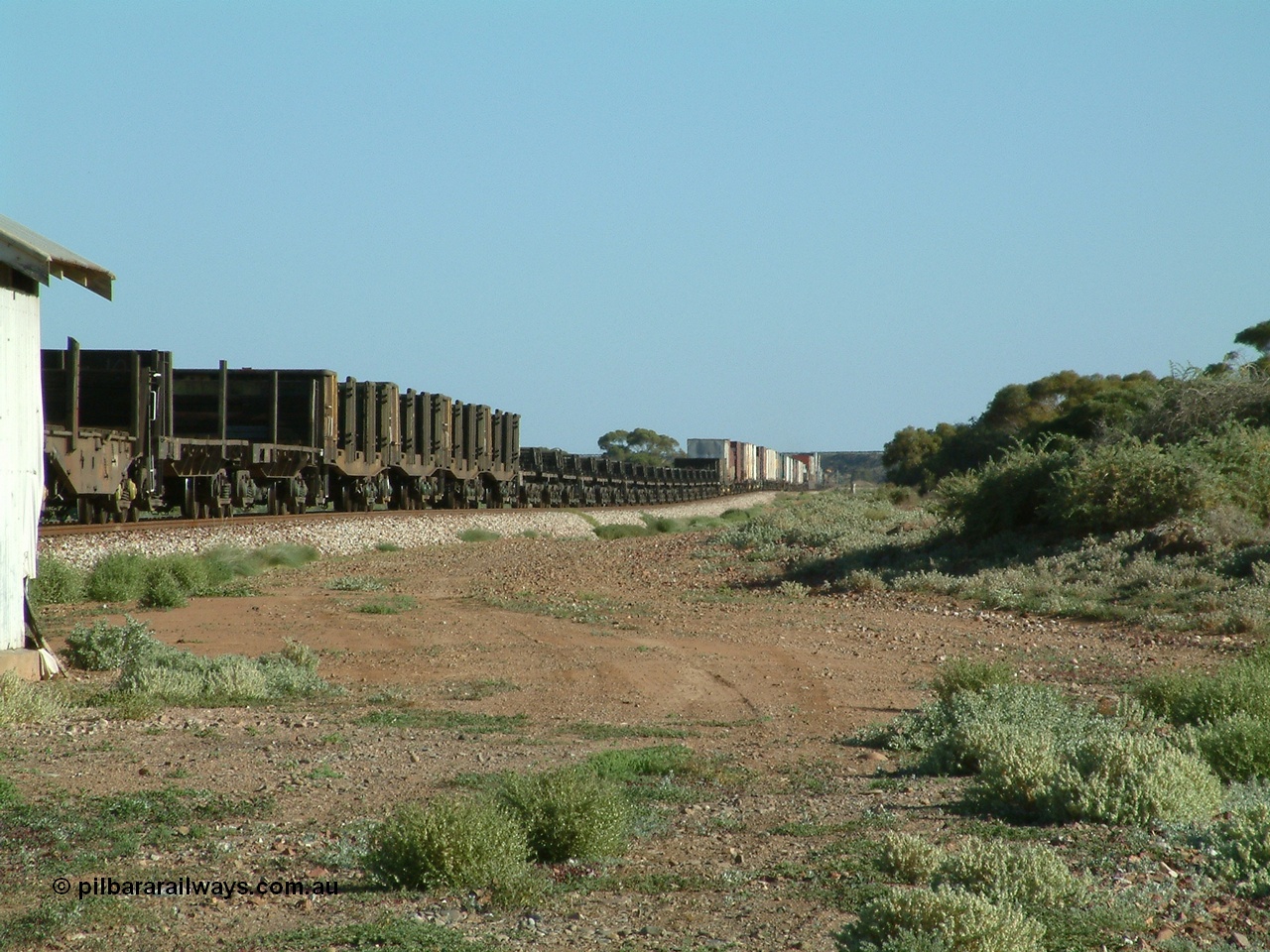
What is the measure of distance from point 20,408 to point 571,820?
602cm

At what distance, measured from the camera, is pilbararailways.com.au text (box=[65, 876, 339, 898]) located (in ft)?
15.3

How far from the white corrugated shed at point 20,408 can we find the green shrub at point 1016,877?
23.5 feet

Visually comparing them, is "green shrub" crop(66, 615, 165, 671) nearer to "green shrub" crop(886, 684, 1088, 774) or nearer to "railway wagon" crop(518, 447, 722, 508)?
"green shrub" crop(886, 684, 1088, 774)

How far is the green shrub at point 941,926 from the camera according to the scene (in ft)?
12.0

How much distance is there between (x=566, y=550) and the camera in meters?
26.6

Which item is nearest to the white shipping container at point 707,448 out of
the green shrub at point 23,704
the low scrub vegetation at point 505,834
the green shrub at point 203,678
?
A: the green shrub at point 203,678

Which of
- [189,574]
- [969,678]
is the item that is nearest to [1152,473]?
[969,678]

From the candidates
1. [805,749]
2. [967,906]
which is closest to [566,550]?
[805,749]

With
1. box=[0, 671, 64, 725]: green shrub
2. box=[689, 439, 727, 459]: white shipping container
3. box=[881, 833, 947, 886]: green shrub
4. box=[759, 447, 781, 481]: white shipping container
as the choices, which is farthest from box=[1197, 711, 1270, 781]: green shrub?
box=[759, 447, 781, 481]: white shipping container

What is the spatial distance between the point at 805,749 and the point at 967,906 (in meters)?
4.17

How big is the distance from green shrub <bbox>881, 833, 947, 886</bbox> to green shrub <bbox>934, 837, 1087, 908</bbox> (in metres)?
0.13

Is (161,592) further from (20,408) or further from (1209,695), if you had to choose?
(1209,695)

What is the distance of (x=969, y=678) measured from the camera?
9.28 m

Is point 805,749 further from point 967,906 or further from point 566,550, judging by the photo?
point 566,550
